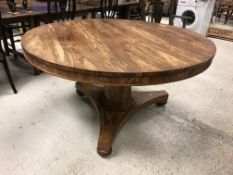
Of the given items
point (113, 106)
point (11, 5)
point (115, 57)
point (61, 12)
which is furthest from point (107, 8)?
point (115, 57)

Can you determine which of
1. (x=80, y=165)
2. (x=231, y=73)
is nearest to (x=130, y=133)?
(x=80, y=165)

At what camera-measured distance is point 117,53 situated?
42.8 inches

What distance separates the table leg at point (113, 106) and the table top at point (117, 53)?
0.42m

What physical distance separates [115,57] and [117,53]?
63 millimetres

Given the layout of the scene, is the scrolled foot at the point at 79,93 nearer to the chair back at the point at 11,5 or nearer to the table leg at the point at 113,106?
the table leg at the point at 113,106

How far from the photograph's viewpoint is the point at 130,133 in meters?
1.66

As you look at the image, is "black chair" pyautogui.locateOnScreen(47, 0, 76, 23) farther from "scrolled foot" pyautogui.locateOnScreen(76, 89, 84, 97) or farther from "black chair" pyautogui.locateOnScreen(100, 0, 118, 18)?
"scrolled foot" pyautogui.locateOnScreen(76, 89, 84, 97)

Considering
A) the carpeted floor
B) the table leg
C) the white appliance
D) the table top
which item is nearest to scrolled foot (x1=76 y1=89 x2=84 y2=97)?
the carpeted floor

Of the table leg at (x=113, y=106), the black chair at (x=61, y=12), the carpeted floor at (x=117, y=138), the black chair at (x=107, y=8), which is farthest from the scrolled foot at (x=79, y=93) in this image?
the black chair at (x=107, y=8)

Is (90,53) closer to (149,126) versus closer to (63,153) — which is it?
(63,153)

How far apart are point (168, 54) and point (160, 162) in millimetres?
740

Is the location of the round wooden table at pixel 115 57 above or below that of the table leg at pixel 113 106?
above

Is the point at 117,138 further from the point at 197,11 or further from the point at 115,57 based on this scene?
the point at 197,11

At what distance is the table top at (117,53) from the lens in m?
0.89
